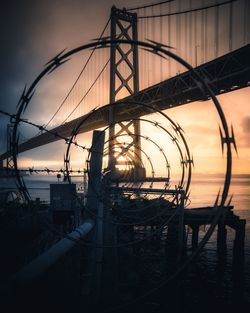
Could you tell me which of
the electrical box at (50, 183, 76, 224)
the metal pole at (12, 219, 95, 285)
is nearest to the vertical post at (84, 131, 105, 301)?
the metal pole at (12, 219, 95, 285)

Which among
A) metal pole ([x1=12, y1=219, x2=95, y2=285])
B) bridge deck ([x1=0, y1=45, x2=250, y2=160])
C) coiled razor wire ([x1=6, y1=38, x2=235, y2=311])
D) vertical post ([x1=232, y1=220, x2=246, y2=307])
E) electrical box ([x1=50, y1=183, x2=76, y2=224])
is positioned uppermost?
bridge deck ([x1=0, y1=45, x2=250, y2=160])

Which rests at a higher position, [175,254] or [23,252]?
[23,252]

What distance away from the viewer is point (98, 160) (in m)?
9.13

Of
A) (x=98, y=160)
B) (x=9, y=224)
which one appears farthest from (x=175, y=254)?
(x=98, y=160)

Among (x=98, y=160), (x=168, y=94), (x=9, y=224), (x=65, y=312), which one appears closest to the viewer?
(x=65, y=312)

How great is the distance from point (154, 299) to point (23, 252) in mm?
7537

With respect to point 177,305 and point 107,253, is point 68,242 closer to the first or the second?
point 107,253

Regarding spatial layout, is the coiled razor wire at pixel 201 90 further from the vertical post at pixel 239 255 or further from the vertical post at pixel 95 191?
the vertical post at pixel 239 255

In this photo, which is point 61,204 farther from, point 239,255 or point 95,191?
point 239,255

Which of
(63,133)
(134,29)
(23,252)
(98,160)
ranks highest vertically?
(134,29)

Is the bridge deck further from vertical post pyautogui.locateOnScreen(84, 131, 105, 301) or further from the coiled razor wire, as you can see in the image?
the coiled razor wire

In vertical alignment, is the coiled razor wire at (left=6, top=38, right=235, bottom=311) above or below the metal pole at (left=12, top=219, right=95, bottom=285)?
above

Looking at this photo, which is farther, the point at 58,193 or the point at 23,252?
the point at 58,193

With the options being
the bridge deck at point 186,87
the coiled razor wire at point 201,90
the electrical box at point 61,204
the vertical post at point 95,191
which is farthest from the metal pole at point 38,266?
the bridge deck at point 186,87
